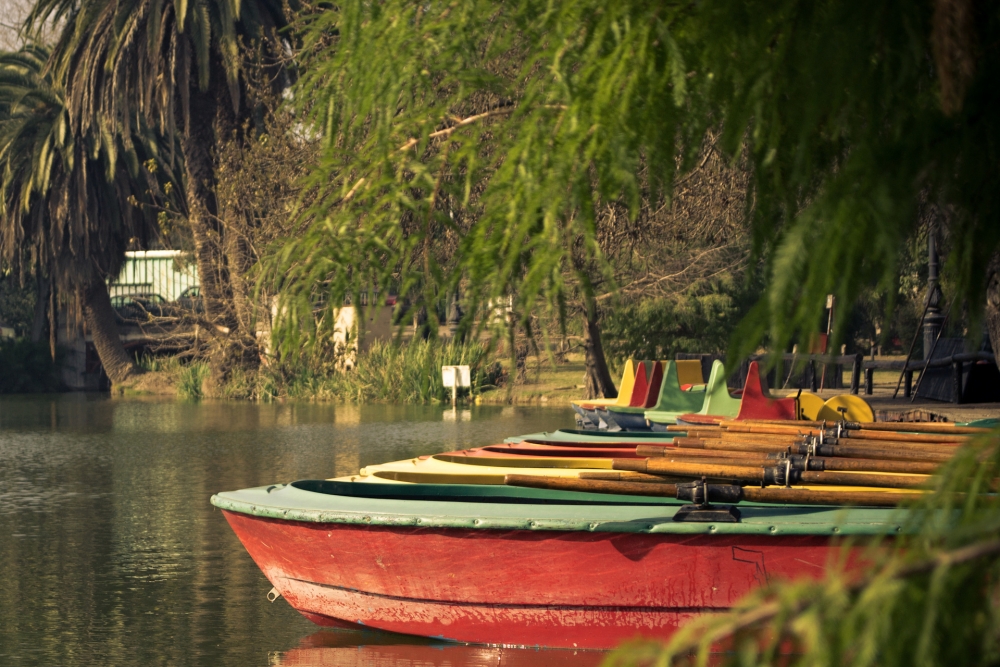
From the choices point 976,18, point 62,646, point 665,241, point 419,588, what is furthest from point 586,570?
point 665,241

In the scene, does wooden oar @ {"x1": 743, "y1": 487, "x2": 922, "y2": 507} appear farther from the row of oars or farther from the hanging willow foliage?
the hanging willow foliage

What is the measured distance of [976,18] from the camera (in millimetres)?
2994

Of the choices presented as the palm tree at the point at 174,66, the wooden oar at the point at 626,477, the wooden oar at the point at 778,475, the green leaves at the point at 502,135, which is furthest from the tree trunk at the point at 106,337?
the green leaves at the point at 502,135

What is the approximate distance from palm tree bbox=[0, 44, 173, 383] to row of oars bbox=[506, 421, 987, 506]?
31.8 meters

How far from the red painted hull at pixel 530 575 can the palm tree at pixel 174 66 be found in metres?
25.6

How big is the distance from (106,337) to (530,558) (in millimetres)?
39031

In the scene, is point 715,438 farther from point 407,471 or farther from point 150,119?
point 150,119

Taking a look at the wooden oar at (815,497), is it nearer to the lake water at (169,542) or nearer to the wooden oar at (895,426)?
the lake water at (169,542)

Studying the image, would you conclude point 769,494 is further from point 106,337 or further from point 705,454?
point 106,337

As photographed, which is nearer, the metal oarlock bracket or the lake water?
the metal oarlock bracket

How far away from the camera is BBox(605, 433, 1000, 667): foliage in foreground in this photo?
188cm

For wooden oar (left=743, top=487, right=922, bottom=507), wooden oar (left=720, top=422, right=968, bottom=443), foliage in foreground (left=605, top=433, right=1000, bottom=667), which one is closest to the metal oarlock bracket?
wooden oar (left=743, top=487, right=922, bottom=507)

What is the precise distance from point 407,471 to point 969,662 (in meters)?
7.20

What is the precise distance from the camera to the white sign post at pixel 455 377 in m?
31.1
